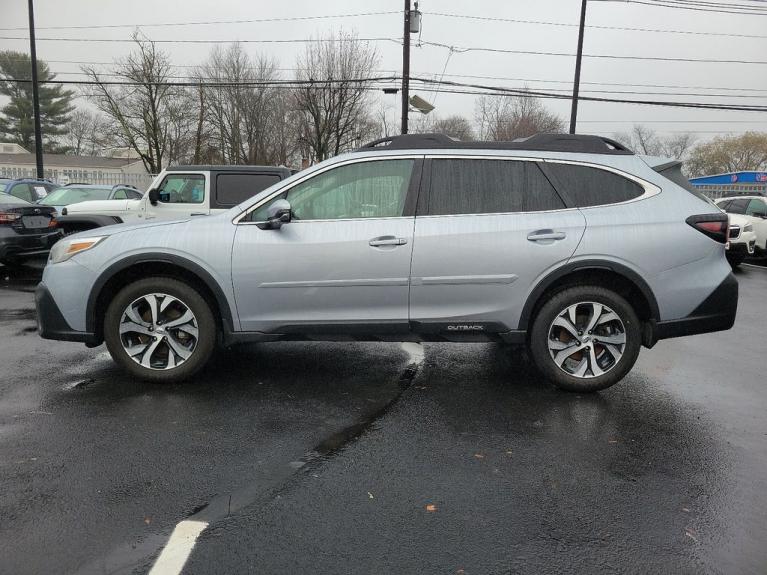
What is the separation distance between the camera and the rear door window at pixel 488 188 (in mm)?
4195

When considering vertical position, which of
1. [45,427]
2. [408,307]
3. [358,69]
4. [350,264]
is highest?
[358,69]

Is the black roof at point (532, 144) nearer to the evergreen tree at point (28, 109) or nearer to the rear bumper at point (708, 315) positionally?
the rear bumper at point (708, 315)

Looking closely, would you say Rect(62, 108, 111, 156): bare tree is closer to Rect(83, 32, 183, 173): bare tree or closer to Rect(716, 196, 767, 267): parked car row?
Rect(83, 32, 183, 173): bare tree

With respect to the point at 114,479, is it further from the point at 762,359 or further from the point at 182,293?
the point at 762,359

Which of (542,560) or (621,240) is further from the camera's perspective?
(621,240)

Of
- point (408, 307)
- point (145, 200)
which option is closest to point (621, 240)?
point (408, 307)

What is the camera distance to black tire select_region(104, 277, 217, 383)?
4172 millimetres

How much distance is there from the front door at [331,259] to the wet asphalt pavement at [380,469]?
1.97ft

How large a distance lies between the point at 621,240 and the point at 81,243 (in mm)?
4052

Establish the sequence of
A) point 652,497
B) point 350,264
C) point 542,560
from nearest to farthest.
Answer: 1. point 542,560
2. point 652,497
3. point 350,264

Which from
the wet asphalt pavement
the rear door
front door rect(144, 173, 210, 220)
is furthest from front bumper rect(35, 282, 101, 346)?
front door rect(144, 173, 210, 220)

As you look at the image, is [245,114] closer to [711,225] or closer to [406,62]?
[406,62]

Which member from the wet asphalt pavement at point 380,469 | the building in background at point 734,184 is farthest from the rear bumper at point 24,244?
the building in background at point 734,184

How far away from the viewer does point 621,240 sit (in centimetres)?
407
